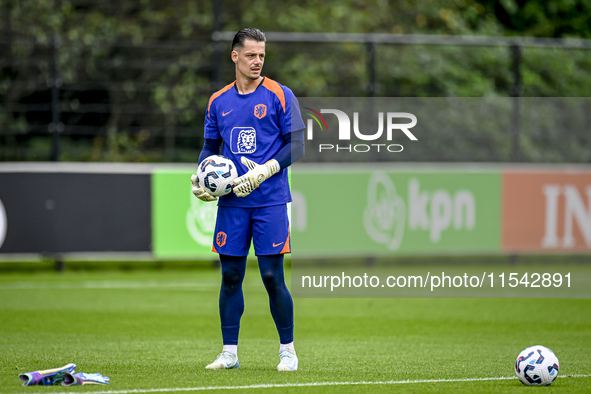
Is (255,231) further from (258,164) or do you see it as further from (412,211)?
(412,211)

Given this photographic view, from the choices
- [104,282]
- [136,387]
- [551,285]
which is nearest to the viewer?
[136,387]

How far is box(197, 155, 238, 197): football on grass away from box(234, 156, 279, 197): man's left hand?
0.27 ft

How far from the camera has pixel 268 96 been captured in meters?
5.98

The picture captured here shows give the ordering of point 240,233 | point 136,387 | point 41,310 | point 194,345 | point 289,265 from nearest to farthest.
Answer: point 136,387 < point 240,233 < point 194,345 < point 41,310 < point 289,265

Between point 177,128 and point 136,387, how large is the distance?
33.4ft

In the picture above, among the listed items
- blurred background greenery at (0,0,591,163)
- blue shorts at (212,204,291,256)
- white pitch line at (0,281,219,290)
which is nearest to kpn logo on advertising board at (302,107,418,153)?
blurred background greenery at (0,0,591,163)

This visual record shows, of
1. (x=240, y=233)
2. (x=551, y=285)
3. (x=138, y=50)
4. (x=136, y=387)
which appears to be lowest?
(x=551, y=285)

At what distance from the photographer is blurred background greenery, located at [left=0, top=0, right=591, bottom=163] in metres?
14.3

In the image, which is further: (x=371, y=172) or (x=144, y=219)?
(x=371, y=172)

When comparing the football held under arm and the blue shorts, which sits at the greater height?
the football held under arm

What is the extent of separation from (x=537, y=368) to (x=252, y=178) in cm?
224

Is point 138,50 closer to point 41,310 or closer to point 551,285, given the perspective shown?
point 41,310

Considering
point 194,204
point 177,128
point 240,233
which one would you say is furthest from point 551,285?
point 240,233

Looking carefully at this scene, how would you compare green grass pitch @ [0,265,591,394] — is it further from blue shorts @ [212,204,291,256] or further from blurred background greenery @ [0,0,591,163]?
blurred background greenery @ [0,0,591,163]
